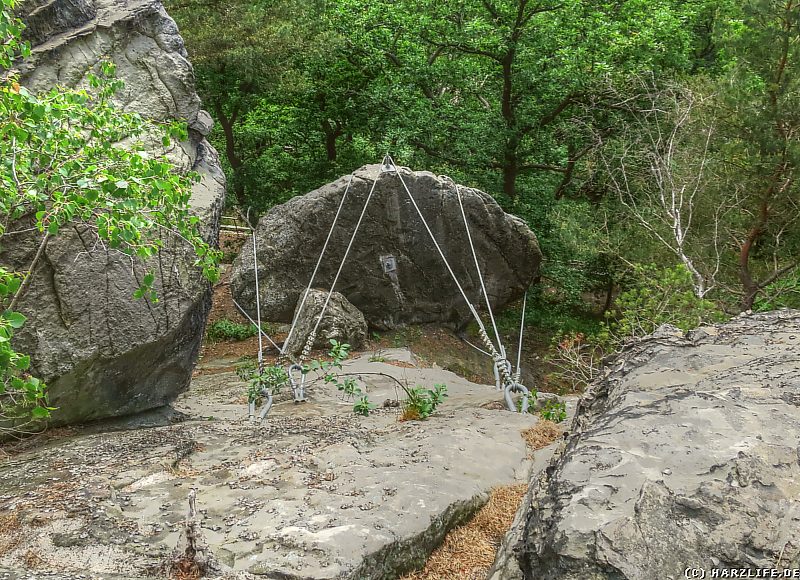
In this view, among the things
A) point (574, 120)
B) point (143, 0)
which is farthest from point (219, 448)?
point (574, 120)

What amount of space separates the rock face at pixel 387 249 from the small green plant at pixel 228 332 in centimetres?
102

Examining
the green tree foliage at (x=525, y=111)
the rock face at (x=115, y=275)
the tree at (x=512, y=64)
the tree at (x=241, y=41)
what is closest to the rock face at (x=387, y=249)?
the green tree foliage at (x=525, y=111)

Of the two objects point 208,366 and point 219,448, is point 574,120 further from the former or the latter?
point 219,448

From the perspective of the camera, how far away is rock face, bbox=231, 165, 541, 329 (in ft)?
39.0

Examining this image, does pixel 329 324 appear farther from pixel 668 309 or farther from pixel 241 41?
pixel 241 41

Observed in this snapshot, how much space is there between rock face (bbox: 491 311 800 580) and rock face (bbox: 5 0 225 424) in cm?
404

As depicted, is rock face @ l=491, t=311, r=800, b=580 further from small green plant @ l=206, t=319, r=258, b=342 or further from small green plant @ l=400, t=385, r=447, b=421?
small green plant @ l=206, t=319, r=258, b=342

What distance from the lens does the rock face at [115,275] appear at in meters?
5.63

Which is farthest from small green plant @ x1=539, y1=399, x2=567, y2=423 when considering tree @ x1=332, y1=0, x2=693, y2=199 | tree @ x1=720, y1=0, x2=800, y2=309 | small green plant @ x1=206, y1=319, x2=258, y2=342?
small green plant @ x1=206, y1=319, x2=258, y2=342

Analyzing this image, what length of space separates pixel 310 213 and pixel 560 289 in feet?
22.2

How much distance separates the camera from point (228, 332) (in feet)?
44.4

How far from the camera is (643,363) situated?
3.41m

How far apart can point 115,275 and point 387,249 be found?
22.8 ft

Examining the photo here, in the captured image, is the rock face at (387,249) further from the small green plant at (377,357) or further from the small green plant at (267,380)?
the small green plant at (267,380)
